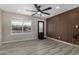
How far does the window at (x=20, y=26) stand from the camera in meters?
5.70

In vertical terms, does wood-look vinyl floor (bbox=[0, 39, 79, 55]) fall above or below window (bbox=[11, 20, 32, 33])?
below

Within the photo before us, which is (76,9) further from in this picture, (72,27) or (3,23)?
(3,23)

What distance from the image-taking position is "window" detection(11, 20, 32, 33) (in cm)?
570

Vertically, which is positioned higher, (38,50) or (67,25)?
(67,25)

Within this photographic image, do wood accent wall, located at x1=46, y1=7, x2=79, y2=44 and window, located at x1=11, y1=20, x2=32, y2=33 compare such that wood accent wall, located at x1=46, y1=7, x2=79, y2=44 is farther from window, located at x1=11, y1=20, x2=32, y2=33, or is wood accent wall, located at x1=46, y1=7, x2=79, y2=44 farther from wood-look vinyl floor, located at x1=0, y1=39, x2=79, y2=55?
window, located at x1=11, y1=20, x2=32, y2=33

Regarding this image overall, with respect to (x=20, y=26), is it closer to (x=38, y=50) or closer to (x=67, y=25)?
(x=38, y=50)

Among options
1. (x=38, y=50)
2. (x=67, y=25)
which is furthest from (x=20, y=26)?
(x=67, y=25)

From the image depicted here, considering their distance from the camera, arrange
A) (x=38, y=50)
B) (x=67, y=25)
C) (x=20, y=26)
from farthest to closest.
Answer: (x=20, y=26) → (x=67, y=25) → (x=38, y=50)

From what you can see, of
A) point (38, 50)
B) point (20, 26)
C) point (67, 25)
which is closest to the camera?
point (38, 50)

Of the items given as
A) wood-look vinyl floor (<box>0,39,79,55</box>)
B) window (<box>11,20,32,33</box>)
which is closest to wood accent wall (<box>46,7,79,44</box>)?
wood-look vinyl floor (<box>0,39,79,55</box>)

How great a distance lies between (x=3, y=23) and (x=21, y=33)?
Result: 1.72 m

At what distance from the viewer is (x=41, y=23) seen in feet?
25.4

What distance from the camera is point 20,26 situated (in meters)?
6.12
